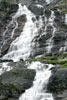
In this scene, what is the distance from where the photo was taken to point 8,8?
Answer: 231 ft

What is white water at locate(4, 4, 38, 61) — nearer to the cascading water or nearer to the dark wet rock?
the cascading water

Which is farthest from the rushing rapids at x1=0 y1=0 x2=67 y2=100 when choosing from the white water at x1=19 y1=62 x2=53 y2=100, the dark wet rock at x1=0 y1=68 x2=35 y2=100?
the dark wet rock at x1=0 y1=68 x2=35 y2=100

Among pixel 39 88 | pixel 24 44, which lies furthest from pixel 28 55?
pixel 39 88

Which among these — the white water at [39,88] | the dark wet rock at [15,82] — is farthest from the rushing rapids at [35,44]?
the dark wet rock at [15,82]

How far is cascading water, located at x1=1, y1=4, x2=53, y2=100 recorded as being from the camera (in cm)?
2927

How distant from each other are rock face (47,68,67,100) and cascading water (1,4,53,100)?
2.39 ft

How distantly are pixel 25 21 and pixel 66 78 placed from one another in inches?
1361

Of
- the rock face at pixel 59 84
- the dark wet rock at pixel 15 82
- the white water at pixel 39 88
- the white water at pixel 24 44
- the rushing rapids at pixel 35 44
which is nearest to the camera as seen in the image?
the rock face at pixel 59 84

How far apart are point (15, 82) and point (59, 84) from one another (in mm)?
5124

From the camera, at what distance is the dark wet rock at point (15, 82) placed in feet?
96.9

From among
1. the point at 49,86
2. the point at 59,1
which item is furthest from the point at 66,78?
the point at 59,1

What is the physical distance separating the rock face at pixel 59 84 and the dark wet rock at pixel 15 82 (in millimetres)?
2759

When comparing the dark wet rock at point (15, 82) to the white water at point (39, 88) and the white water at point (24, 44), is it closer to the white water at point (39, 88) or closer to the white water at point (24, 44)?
the white water at point (39, 88)

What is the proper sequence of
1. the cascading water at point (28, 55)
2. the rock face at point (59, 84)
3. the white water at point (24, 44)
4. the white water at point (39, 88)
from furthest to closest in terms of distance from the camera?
the white water at point (24, 44) → the cascading water at point (28, 55) → the white water at point (39, 88) → the rock face at point (59, 84)
